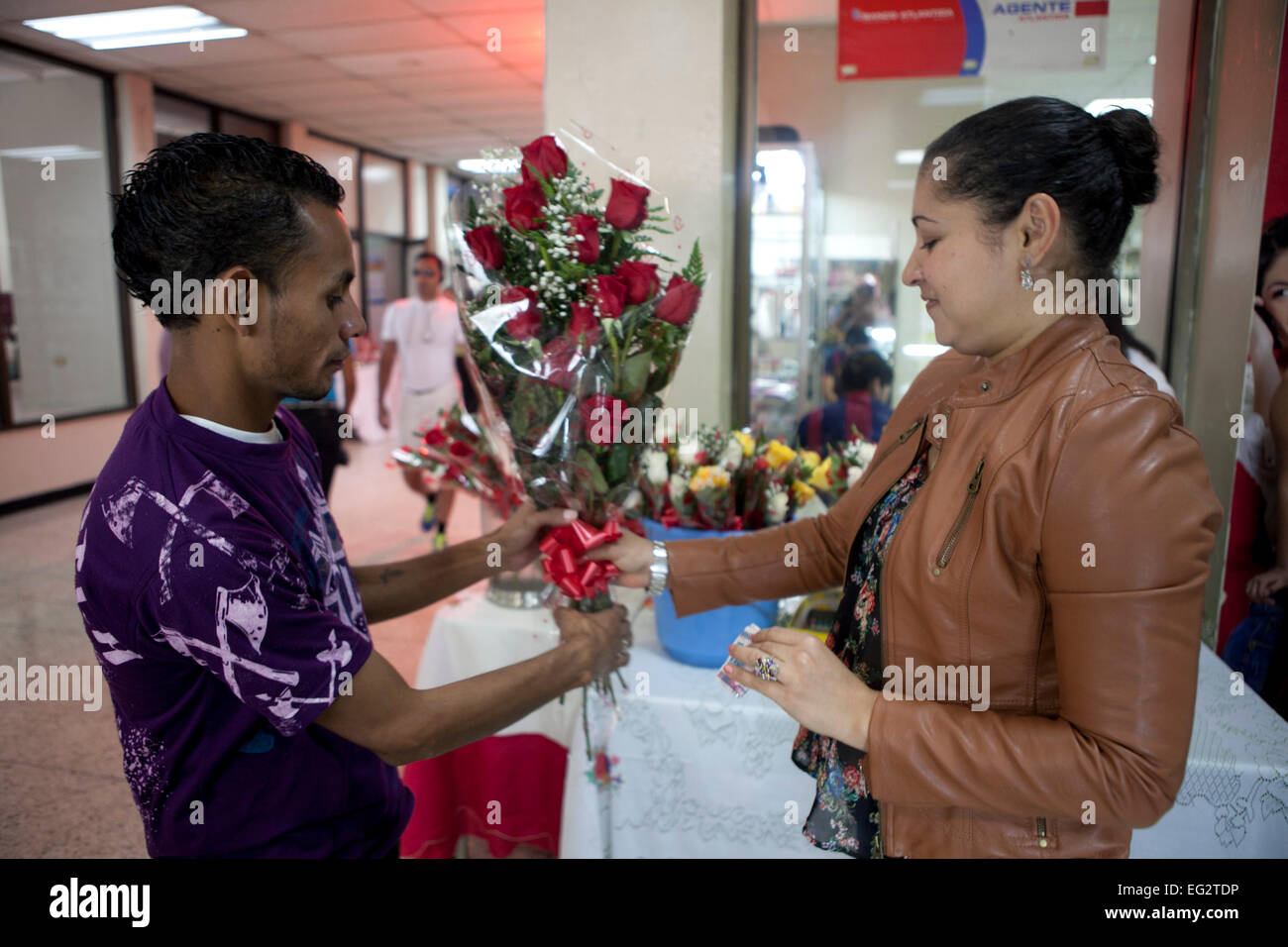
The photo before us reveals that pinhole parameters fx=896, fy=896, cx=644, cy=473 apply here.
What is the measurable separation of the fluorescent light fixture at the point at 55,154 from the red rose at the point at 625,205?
6409 millimetres

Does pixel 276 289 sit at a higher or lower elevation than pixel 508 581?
higher

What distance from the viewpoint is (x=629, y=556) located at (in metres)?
1.53

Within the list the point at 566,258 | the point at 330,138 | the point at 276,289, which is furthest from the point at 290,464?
the point at 330,138

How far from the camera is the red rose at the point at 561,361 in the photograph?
1.30 m

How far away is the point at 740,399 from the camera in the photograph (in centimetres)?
285

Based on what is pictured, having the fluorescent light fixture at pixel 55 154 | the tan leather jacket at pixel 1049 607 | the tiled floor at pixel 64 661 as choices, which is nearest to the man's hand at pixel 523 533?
the tan leather jacket at pixel 1049 607

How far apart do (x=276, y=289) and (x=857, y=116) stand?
2.40 m

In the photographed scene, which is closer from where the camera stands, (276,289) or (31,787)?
(276,289)

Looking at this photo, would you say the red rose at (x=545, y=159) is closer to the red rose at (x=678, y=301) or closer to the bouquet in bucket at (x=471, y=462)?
the red rose at (x=678, y=301)

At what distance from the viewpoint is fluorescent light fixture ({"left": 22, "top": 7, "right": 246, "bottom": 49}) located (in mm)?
5395

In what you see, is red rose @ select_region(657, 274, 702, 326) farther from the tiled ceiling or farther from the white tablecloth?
the tiled ceiling

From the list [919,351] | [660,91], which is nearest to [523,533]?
[660,91]

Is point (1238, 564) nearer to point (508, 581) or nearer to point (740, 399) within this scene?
point (740, 399)
